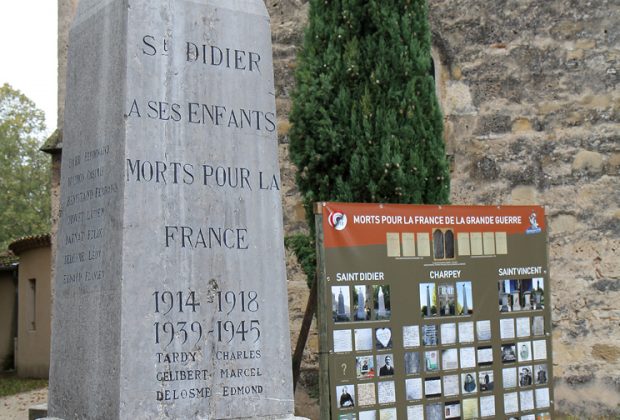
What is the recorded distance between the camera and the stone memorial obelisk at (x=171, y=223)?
4.88 m

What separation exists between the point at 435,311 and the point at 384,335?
1.45 ft

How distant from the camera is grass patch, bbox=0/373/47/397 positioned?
16903mm

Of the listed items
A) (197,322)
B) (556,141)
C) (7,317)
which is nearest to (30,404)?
(556,141)

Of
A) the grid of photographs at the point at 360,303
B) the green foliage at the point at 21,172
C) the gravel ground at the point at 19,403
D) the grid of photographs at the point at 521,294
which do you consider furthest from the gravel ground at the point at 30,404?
the green foliage at the point at 21,172

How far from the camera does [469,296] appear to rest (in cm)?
642

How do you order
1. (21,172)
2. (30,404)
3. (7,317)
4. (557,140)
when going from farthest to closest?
1. (21,172)
2. (7,317)
3. (30,404)
4. (557,140)

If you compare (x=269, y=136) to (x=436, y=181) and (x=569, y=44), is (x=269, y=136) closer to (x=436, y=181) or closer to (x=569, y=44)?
(x=436, y=181)

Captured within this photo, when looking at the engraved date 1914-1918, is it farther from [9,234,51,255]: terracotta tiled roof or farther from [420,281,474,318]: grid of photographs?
[9,234,51,255]: terracotta tiled roof

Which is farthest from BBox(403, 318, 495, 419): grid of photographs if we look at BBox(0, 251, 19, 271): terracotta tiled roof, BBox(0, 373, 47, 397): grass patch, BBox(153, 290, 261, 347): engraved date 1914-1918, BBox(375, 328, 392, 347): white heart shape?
BBox(0, 251, 19, 271): terracotta tiled roof

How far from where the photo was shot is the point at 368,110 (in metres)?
7.09

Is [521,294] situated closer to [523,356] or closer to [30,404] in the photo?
[523,356]

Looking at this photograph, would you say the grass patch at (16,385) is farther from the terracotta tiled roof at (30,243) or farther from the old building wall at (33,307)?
the terracotta tiled roof at (30,243)

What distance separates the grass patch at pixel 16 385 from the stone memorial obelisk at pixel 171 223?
12038mm

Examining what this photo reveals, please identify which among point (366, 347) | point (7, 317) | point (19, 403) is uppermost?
point (7, 317)
